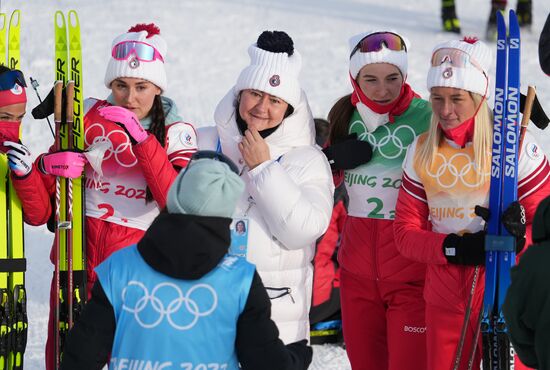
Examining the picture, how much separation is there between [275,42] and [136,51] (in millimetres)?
678

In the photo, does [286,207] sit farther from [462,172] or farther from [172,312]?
[172,312]

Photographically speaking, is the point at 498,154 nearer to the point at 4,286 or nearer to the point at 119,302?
the point at 119,302

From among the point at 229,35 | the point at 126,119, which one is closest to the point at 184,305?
the point at 126,119

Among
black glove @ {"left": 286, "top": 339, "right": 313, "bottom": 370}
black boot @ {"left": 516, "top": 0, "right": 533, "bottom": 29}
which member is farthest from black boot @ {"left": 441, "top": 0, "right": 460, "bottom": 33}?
black glove @ {"left": 286, "top": 339, "right": 313, "bottom": 370}

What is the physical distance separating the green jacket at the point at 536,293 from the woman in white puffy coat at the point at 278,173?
1150 millimetres

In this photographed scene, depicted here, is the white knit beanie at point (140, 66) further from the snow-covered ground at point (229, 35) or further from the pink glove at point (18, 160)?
the snow-covered ground at point (229, 35)

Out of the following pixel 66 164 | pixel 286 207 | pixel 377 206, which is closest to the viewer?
pixel 286 207

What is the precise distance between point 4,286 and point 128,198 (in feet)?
2.28

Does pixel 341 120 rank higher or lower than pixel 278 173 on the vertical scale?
higher

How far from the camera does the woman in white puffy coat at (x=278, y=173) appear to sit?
12.6 feet

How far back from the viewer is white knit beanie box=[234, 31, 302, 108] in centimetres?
413

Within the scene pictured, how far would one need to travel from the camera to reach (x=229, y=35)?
14.9m

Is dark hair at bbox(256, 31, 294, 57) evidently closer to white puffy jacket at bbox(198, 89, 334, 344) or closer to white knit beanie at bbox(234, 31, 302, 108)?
white knit beanie at bbox(234, 31, 302, 108)

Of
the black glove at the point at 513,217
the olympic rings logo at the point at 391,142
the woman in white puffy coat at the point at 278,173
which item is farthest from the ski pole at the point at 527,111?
the woman in white puffy coat at the point at 278,173
